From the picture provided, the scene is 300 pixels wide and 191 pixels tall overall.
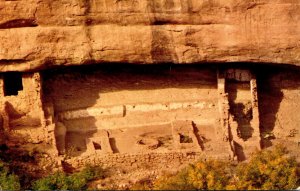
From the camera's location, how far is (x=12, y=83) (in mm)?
22125

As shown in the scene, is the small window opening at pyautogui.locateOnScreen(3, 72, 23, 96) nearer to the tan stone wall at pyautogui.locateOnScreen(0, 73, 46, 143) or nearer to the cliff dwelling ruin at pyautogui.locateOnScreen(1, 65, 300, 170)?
the cliff dwelling ruin at pyautogui.locateOnScreen(1, 65, 300, 170)

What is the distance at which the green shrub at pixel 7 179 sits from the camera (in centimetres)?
1912

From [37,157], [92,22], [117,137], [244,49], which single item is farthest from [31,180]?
[244,49]

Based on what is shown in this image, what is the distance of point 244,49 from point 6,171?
664cm

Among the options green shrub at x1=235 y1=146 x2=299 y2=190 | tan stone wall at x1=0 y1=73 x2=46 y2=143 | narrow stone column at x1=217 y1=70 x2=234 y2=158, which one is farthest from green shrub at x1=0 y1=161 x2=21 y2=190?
narrow stone column at x1=217 y1=70 x2=234 y2=158

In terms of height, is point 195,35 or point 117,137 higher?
point 195,35

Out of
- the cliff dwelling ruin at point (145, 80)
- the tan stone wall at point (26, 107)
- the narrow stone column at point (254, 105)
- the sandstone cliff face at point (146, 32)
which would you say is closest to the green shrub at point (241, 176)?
the cliff dwelling ruin at point (145, 80)

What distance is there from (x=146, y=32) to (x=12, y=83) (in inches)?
146

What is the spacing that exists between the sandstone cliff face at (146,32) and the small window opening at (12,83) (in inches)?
27.3

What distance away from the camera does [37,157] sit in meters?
20.6

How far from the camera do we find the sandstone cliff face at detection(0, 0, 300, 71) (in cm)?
2083

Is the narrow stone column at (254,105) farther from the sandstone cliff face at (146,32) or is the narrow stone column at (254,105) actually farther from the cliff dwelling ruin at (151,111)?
the sandstone cliff face at (146,32)

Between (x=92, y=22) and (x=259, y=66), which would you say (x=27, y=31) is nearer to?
(x=92, y=22)

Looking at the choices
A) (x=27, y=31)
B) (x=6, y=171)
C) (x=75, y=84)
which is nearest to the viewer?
(x=6, y=171)
